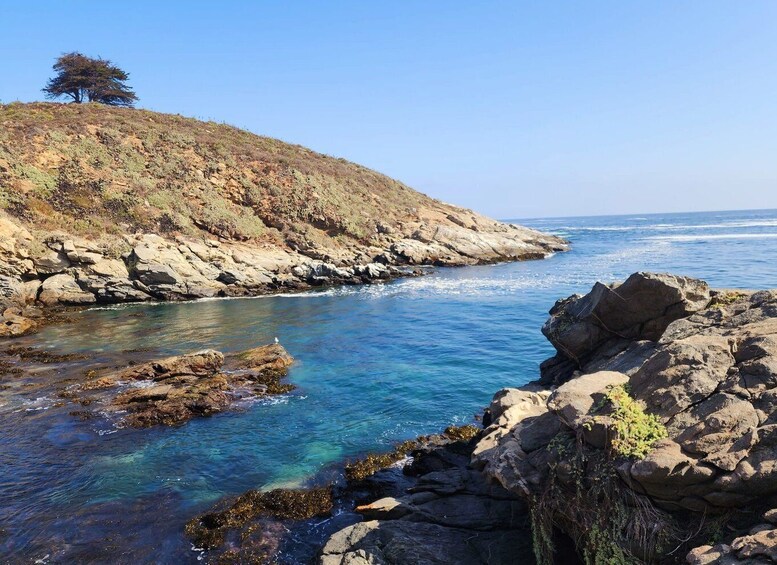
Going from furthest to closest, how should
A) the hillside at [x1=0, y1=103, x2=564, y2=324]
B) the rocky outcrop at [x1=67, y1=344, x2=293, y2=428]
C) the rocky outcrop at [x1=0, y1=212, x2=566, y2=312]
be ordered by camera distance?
the hillside at [x1=0, y1=103, x2=564, y2=324]
the rocky outcrop at [x1=0, y1=212, x2=566, y2=312]
the rocky outcrop at [x1=67, y1=344, x2=293, y2=428]

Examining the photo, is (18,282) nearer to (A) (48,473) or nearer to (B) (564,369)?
(A) (48,473)

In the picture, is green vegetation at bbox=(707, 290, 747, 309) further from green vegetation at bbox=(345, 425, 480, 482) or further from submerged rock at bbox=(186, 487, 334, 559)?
submerged rock at bbox=(186, 487, 334, 559)

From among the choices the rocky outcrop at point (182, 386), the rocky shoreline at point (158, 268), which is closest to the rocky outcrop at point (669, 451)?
the rocky outcrop at point (182, 386)

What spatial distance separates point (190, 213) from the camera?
4916 centimetres

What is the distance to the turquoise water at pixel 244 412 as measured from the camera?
10.2m

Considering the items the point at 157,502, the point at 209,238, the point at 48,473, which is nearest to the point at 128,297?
the point at 209,238

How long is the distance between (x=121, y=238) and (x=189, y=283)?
7.91 m

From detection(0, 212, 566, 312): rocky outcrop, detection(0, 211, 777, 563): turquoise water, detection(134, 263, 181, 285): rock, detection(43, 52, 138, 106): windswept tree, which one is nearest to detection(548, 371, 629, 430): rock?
detection(0, 211, 777, 563): turquoise water

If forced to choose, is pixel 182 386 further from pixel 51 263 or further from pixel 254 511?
pixel 51 263

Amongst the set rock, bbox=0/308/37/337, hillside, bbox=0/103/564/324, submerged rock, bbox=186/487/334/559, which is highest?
hillside, bbox=0/103/564/324

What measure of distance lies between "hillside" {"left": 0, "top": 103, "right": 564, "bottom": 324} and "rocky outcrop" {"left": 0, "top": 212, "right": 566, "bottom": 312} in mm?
131

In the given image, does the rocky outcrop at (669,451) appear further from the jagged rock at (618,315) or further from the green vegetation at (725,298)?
the jagged rock at (618,315)

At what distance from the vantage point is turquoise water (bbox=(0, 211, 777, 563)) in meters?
10.2

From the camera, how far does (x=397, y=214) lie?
226ft
